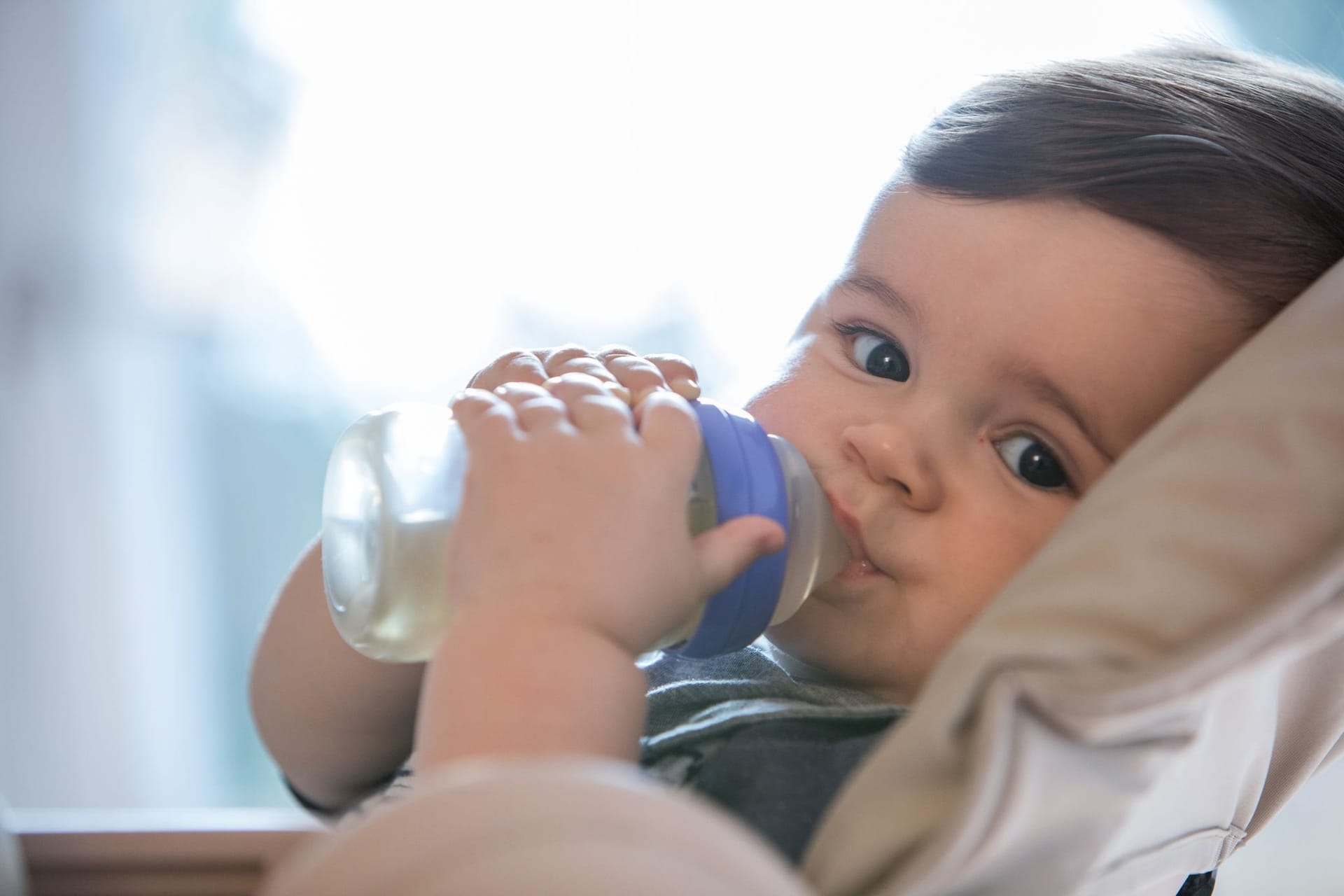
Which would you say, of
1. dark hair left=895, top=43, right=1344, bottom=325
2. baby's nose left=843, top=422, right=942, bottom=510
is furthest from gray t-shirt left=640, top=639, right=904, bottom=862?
dark hair left=895, top=43, right=1344, bottom=325

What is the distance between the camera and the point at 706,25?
1.71 meters

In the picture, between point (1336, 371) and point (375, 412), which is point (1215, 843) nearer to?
point (1336, 371)

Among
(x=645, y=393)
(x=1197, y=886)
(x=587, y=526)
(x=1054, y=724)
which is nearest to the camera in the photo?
(x=1054, y=724)

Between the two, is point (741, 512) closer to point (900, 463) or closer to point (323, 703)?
point (900, 463)

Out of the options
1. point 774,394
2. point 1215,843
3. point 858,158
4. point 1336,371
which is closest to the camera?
point 1336,371

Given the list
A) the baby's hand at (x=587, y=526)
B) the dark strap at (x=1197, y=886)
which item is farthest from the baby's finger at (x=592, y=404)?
the dark strap at (x=1197, y=886)

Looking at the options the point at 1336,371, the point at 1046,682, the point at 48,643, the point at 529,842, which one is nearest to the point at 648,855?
the point at 529,842

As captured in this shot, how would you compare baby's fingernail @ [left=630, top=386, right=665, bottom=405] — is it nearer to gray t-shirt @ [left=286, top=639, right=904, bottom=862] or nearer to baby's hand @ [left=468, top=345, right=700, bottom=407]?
baby's hand @ [left=468, top=345, right=700, bottom=407]

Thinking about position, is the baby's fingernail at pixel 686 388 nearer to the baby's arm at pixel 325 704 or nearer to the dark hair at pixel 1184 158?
the baby's arm at pixel 325 704

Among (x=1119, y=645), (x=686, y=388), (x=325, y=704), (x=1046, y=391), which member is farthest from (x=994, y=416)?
(x=325, y=704)

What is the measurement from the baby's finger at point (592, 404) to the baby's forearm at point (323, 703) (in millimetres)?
303

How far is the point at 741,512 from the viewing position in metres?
0.65

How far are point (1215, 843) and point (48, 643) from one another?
5.11 ft

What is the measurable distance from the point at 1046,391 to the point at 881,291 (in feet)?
0.46
